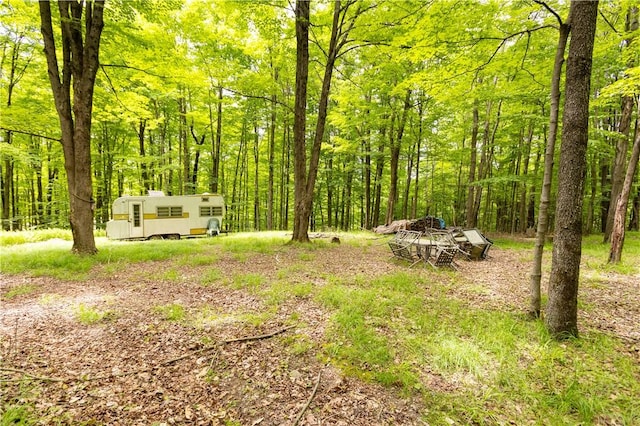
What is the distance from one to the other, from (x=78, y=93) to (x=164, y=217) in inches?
280

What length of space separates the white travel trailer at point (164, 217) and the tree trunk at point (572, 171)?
14.0 meters

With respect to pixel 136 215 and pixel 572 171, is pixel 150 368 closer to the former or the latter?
pixel 572 171

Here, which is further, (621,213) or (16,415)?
(621,213)

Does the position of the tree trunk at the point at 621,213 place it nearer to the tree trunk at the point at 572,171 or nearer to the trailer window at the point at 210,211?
the tree trunk at the point at 572,171

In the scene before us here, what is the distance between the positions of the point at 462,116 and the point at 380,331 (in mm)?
19029

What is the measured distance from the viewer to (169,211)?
45.1 ft

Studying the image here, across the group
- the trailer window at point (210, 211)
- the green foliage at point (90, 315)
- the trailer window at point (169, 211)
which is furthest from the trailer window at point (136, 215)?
the green foliage at point (90, 315)

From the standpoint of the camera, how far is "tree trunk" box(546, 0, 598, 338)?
3500mm

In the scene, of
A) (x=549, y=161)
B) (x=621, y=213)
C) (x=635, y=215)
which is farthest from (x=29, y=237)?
(x=635, y=215)

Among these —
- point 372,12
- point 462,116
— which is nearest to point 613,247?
point 372,12

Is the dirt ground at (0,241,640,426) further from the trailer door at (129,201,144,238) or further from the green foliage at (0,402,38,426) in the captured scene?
the trailer door at (129,201,144,238)

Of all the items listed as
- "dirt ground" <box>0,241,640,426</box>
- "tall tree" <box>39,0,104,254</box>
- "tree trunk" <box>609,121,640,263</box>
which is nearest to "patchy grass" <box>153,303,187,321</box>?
"dirt ground" <box>0,241,640,426</box>

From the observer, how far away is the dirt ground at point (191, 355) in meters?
2.58

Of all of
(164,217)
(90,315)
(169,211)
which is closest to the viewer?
(90,315)
